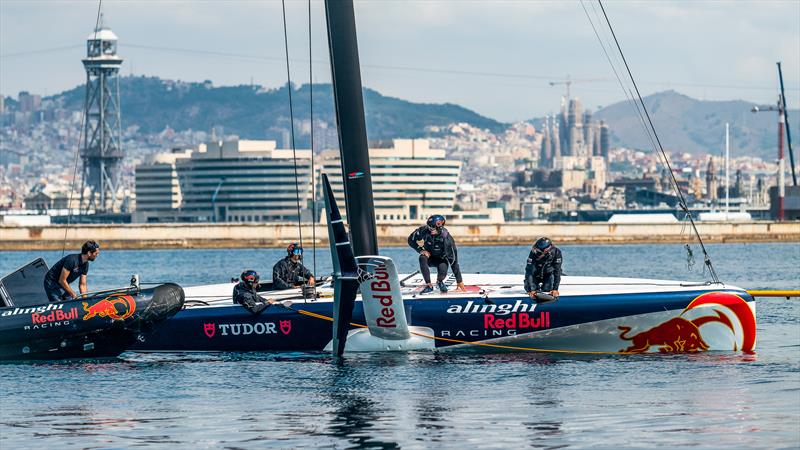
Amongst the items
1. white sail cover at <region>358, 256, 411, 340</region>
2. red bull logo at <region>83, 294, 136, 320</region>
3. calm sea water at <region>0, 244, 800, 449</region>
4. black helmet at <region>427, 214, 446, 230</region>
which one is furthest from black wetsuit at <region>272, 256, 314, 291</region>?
red bull logo at <region>83, 294, 136, 320</region>

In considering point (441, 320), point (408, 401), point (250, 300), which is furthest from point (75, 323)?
point (408, 401)

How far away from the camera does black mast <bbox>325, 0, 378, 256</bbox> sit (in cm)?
1873

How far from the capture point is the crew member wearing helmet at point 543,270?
19391 millimetres

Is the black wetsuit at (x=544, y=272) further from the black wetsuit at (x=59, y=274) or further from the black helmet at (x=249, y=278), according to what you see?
the black wetsuit at (x=59, y=274)

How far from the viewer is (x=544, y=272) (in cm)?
1959

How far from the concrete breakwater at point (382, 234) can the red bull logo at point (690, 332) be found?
85.9m

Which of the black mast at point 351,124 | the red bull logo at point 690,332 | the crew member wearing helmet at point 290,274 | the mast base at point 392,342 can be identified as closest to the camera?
the black mast at point 351,124

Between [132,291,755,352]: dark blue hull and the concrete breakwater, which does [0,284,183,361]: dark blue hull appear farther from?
the concrete breakwater

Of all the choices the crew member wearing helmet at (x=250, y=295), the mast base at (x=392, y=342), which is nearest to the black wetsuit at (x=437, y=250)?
the mast base at (x=392, y=342)

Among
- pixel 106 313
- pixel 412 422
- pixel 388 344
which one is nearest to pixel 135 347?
pixel 106 313

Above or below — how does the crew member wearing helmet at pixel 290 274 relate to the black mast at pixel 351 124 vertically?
below

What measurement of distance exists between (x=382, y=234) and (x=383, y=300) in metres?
89.6

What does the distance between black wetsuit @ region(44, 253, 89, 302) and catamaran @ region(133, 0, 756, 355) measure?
2.51 metres

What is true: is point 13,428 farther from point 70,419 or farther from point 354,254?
point 354,254
